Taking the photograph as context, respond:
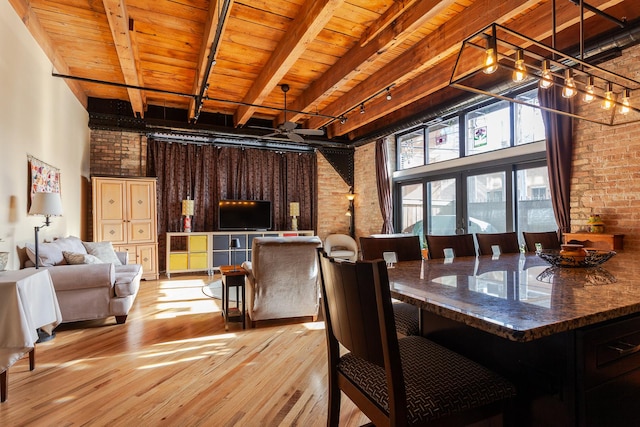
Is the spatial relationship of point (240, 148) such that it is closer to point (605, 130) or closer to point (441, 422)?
point (605, 130)

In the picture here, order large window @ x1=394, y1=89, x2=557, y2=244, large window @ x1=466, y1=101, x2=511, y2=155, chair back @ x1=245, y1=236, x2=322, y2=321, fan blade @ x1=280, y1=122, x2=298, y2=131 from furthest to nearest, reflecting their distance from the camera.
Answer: fan blade @ x1=280, y1=122, x2=298, y2=131 → large window @ x1=466, y1=101, x2=511, y2=155 → large window @ x1=394, y1=89, x2=557, y2=244 → chair back @ x1=245, y1=236, x2=322, y2=321

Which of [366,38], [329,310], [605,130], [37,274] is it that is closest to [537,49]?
[605,130]

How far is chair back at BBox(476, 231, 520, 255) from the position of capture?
100 inches

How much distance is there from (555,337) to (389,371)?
1.67 ft

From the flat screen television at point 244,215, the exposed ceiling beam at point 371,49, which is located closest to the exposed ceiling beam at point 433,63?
the exposed ceiling beam at point 371,49

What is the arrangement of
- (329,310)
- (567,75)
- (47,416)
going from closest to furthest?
(329,310)
(47,416)
(567,75)

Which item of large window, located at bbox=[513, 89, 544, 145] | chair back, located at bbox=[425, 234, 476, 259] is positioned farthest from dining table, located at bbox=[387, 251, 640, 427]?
large window, located at bbox=[513, 89, 544, 145]

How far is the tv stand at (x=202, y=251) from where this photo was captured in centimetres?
630

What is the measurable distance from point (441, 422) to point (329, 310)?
0.52 m

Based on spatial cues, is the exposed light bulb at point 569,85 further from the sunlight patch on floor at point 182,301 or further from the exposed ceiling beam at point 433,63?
the sunlight patch on floor at point 182,301

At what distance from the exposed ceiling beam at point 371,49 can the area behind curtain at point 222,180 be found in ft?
7.35

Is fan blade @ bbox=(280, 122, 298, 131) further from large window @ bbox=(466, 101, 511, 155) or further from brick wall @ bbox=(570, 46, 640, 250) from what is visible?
brick wall @ bbox=(570, 46, 640, 250)

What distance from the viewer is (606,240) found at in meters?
3.17

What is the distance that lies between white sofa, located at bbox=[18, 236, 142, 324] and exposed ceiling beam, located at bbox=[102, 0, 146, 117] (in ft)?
7.66
